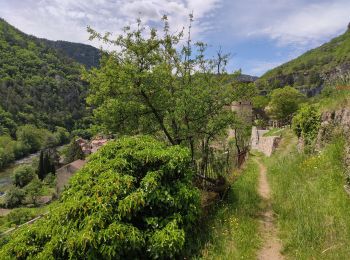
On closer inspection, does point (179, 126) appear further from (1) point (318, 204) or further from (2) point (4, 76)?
(2) point (4, 76)

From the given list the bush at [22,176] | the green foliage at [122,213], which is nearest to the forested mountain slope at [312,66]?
the bush at [22,176]

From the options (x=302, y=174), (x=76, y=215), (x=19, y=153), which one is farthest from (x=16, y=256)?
(x=19, y=153)

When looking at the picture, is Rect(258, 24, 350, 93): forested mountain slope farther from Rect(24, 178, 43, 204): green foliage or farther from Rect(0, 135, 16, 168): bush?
Rect(0, 135, 16, 168): bush

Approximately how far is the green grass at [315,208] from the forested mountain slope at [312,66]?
11627cm

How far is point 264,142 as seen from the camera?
32469mm

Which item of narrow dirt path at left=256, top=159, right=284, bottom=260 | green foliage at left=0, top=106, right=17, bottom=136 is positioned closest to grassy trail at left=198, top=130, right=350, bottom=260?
narrow dirt path at left=256, top=159, right=284, bottom=260

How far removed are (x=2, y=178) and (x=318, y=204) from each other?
3890 inches

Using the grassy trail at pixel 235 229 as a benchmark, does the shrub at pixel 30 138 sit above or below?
below

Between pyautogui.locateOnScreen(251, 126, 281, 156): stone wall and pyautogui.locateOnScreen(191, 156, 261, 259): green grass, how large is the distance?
1727 centimetres

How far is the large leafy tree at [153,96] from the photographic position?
1152cm

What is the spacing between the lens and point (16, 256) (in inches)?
262

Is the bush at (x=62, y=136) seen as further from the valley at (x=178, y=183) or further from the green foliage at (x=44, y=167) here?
the valley at (x=178, y=183)

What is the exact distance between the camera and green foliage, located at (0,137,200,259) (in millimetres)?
6137

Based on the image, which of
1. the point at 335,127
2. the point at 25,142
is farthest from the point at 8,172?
the point at 335,127
